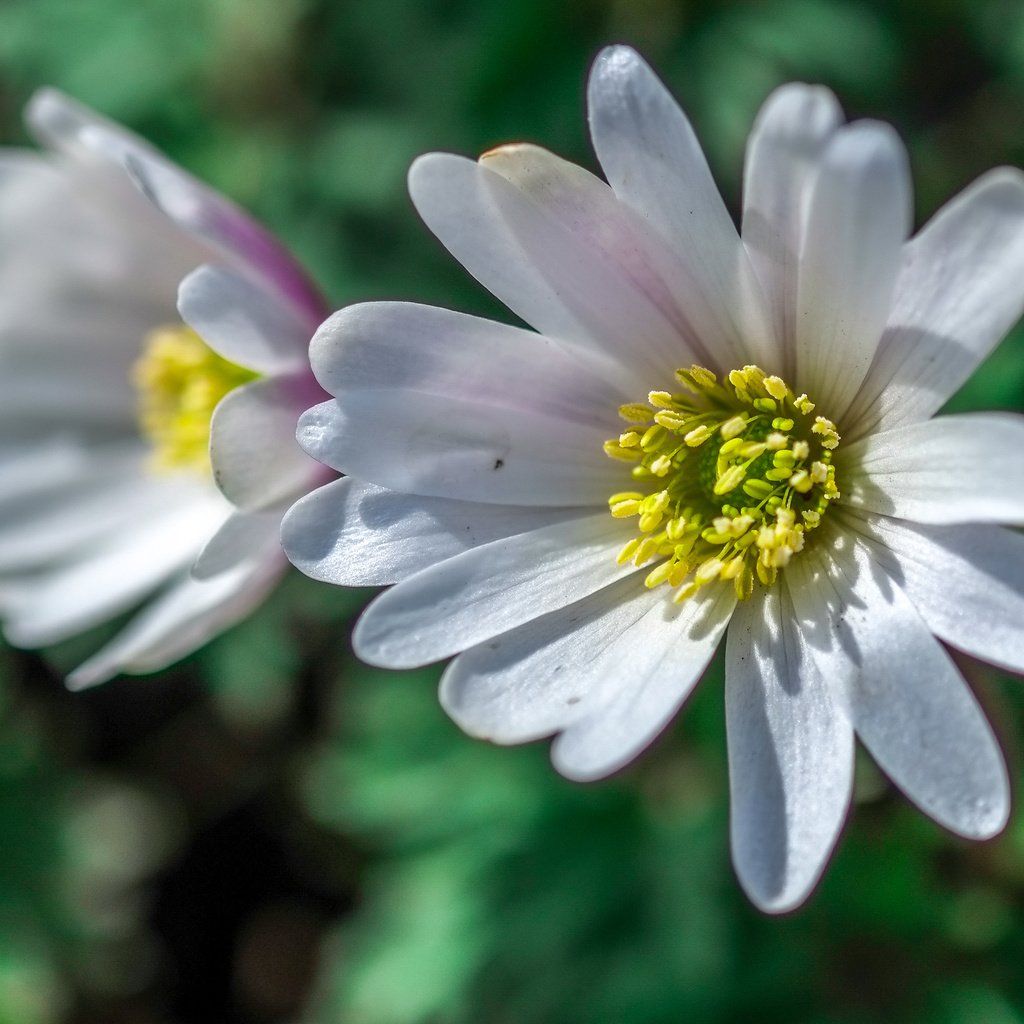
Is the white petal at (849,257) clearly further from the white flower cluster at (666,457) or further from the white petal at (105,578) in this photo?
the white petal at (105,578)

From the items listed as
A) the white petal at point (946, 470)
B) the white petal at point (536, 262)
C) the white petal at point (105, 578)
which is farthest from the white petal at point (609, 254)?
the white petal at point (105, 578)

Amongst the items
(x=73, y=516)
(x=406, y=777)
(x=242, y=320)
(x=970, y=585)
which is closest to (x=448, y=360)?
(x=242, y=320)

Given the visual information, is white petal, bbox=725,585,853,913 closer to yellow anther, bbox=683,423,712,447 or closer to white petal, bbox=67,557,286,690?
yellow anther, bbox=683,423,712,447

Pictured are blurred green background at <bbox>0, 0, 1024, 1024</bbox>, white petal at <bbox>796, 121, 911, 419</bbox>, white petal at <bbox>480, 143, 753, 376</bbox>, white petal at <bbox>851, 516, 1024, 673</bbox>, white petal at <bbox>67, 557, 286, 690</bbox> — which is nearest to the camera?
white petal at <bbox>796, 121, 911, 419</bbox>

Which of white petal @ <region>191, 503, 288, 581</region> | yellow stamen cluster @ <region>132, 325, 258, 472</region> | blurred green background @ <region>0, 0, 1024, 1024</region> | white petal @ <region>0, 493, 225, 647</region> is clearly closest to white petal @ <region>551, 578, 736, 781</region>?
white petal @ <region>191, 503, 288, 581</region>

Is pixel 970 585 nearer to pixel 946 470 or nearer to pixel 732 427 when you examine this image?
pixel 946 470

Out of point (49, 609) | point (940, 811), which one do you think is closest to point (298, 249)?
point (49, 609)
